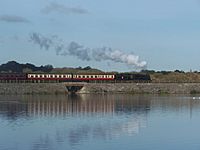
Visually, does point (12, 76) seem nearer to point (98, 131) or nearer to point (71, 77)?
point (71, 77)

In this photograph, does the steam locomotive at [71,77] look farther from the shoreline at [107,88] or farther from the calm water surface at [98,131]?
the calm water surface at [98,131]

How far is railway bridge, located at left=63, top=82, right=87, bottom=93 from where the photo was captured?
271ft

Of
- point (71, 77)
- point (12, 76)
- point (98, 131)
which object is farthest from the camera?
point (71, 77)

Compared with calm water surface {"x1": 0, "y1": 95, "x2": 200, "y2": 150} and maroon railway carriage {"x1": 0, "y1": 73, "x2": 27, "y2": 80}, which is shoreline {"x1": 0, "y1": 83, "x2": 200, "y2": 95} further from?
calm water surface {"x1": 0, "y1": 95, "x2": 200, "y2": 150}

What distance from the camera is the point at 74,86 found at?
83.9 m

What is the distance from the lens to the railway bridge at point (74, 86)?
8250cm

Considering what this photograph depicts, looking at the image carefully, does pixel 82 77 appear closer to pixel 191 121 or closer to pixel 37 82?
pixel 37 82

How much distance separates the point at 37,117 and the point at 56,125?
5.76 m

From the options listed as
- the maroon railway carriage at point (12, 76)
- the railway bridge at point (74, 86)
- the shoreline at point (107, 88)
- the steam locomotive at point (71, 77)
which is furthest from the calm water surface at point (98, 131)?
the steam locomotive at point (71, 77)

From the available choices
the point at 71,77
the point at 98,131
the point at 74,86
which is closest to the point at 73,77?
the point at 71,77

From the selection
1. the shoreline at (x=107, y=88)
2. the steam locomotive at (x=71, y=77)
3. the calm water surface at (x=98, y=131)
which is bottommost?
the calm water surface at (x=98, y=131)

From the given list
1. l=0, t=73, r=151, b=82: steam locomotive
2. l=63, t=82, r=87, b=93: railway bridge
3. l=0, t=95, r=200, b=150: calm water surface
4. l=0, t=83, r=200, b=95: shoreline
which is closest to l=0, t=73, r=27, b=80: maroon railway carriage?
l=0, t=73, r=151, b=82: steam locomotive

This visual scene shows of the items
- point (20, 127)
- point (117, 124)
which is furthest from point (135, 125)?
point (20, 127)

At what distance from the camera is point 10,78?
83.3 m
